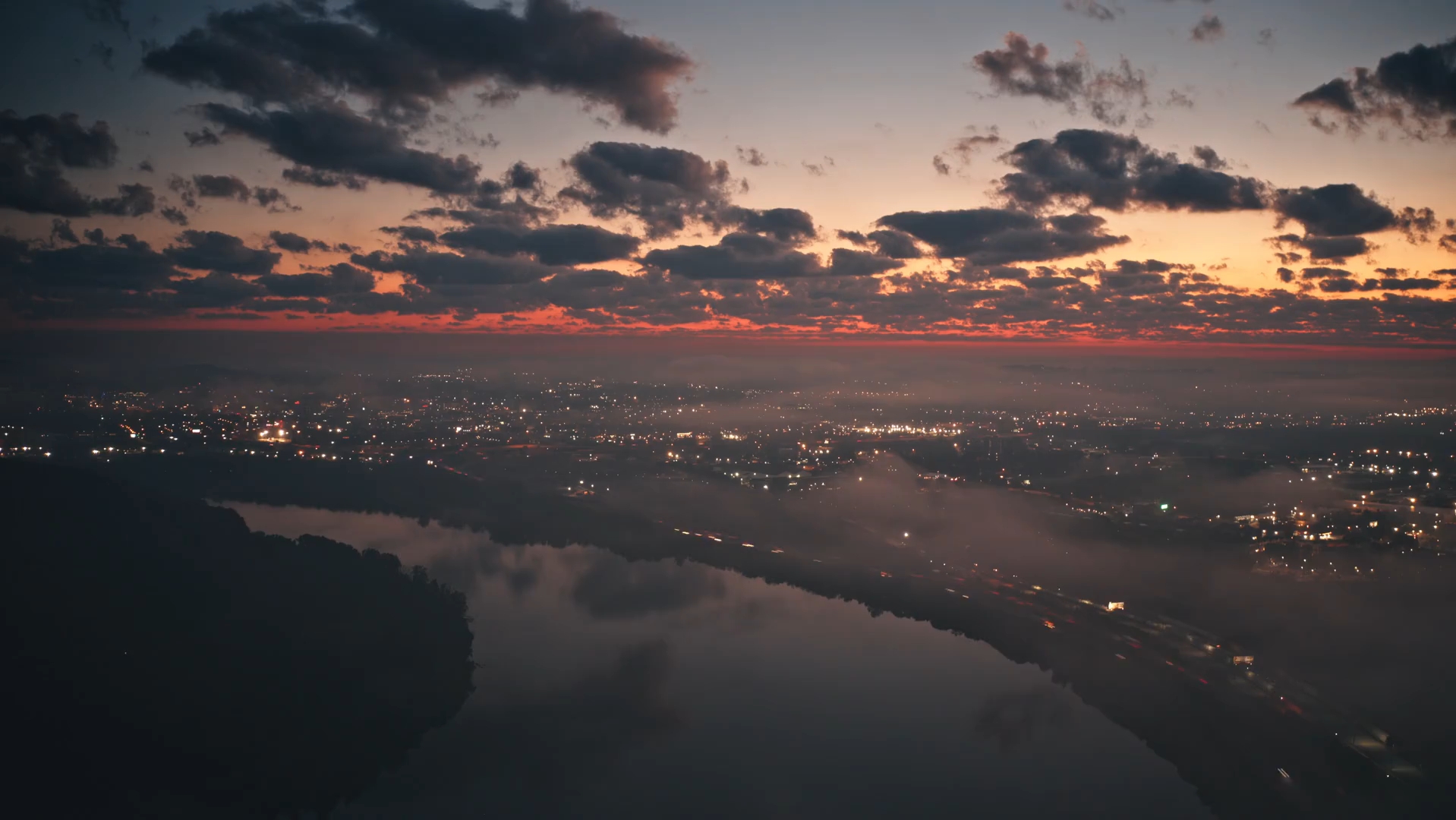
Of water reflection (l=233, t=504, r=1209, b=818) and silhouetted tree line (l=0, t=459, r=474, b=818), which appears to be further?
water reflection (l=233, t=504, r=1209, b=818)

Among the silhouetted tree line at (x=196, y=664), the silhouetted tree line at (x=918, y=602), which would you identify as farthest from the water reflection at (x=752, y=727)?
the silhouetted tree line at (x=196, y=664)

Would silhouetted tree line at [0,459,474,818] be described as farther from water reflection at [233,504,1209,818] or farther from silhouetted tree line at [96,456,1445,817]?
silhouetted tree line at [96,456,1445,817]

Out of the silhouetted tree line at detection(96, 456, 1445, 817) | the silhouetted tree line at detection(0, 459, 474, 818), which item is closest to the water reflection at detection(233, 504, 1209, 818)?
the silhouetted tree line at detection(96, 456, 1445, 817)

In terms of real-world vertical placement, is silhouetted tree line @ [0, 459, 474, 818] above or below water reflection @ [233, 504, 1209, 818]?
above

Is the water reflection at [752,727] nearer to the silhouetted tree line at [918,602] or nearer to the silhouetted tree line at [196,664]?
the silhouetted tree line at [918,602]

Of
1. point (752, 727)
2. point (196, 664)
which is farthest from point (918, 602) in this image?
point (196, 664)

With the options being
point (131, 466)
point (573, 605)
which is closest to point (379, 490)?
point (131, 466)

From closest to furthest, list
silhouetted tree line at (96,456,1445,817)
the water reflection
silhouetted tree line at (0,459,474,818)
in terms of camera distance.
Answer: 1. silhouetted tree line at (0,459,474,818)
2. the water reflection
3. silhouetted tree line at (96,456,1445,817)
